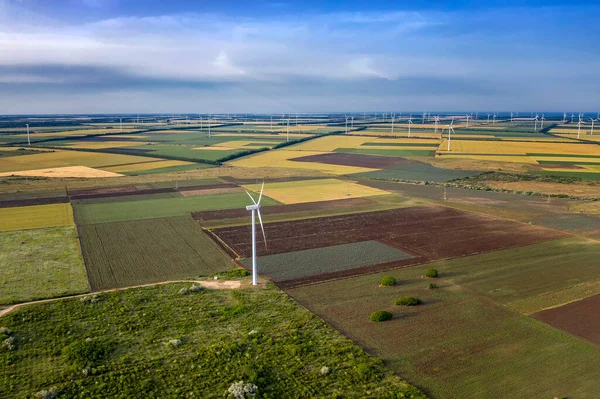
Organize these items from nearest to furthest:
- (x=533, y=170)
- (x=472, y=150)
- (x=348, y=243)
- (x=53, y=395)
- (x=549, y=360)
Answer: (x=53, y=395), (x=549, y=360), (x=348, y=243), (x=533, y=170), (x=472, y=150)

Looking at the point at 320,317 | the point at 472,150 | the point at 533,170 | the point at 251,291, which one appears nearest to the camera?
the point at 320,317

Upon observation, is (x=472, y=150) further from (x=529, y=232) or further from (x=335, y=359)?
(x=335, y=359)

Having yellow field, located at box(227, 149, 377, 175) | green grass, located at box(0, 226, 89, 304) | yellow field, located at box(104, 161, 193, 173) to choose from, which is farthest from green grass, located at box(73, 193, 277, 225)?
yellow field, located at box(104, 161, 193, 173)

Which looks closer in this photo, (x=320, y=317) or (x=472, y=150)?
(x=320, y=317)

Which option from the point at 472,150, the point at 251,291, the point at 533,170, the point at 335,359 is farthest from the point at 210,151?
the point at 335,359

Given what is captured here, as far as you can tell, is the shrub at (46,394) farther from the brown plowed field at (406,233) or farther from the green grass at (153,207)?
the green grass at (153,207)

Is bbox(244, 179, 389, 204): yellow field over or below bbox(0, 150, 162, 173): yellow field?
below

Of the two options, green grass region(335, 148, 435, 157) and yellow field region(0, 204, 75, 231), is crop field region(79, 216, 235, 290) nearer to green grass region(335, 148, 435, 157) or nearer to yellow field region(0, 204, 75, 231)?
yellow field region(0, 204, 75, 231)
